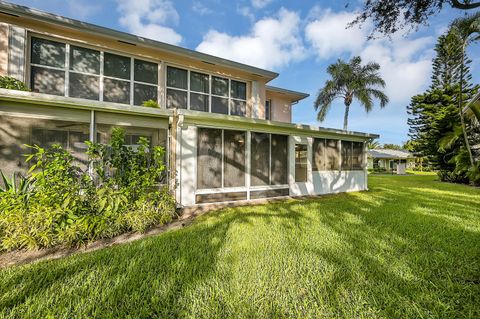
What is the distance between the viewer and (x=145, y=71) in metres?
8.73

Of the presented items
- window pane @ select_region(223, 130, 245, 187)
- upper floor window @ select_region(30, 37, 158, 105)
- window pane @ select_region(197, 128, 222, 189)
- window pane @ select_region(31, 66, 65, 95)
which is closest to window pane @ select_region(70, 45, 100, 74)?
upper floor window @ select_region(30, 37, 158, 105)

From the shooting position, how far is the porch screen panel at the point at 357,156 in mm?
10758

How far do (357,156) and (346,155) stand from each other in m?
0.91

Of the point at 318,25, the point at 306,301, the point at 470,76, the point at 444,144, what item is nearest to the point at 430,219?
the point at 306,301

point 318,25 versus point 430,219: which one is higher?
point 318,25

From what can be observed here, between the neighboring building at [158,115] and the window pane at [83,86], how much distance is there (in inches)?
1.2

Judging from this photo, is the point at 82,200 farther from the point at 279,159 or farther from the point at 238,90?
the point at 238,90

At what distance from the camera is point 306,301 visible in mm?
2314

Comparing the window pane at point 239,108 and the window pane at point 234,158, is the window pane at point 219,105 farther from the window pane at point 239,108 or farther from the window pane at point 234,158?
the window pane at point 234,158

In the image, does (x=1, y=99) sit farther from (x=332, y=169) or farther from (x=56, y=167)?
(x=332, y=169)

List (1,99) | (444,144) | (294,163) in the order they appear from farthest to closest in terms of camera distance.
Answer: (444,144) → (294,163) → (1,99)

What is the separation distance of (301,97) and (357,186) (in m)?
6.95

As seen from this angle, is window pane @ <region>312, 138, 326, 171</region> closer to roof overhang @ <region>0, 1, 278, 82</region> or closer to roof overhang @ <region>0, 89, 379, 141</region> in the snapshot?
roof overhang @ <region>0, 89, 379, 141</region>

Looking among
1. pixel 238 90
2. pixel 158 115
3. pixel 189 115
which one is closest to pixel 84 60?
pixel 158 115
